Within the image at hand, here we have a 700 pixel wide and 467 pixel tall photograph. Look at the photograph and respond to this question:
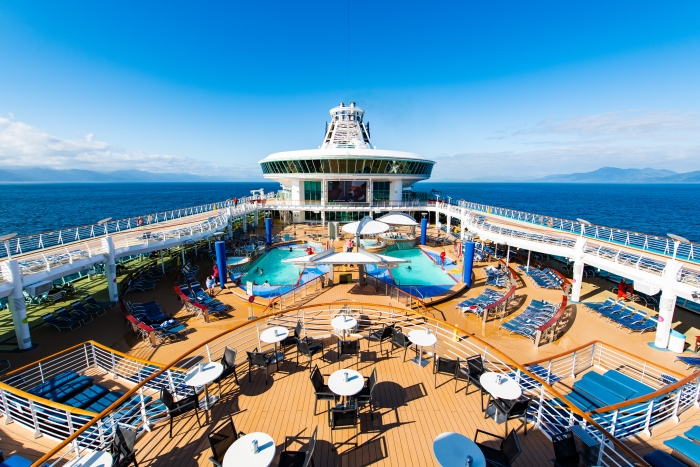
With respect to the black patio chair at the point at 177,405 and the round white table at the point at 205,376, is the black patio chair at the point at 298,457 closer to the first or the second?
the round white table at the point at 205,376

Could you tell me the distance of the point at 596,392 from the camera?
7164 mm

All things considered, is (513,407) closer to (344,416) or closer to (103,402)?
(344,416)

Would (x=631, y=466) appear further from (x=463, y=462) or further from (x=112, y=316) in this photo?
(x=112, y=316)

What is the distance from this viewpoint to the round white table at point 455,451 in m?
4.21

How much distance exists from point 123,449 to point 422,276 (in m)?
17.2

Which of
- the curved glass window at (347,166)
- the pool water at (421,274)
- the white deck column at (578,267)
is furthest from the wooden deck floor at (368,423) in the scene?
the curved glass window at (347,166)

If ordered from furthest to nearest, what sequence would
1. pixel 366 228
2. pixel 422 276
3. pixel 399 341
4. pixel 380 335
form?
pixel 366 228
pixel 422 276
pixel 380 335
pixel 399 341

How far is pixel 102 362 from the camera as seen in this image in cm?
918

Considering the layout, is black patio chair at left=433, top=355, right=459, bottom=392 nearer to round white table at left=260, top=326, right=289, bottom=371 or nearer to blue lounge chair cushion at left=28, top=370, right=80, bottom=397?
round white table at left=260, top=326, right=289, bottom=371

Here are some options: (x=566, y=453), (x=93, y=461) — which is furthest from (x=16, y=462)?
(x=566, y=453)

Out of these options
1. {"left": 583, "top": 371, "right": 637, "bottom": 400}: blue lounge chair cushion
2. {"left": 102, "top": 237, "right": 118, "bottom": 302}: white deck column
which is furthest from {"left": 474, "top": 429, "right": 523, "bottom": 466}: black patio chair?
{"left": 102, "top": 237, "right": 118, "bottom": 302}: white deck column

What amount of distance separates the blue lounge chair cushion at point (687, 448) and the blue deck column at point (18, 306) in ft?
57.6

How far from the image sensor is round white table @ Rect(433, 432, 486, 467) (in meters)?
4.21

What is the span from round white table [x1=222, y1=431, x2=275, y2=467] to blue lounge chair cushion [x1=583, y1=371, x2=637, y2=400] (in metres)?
7.73
